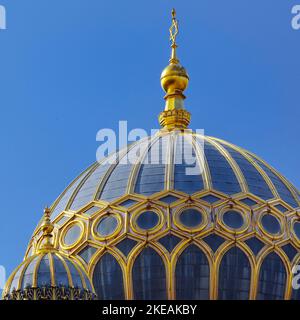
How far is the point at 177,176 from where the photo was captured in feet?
197

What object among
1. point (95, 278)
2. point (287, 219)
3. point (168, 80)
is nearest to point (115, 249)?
point (95, 278)

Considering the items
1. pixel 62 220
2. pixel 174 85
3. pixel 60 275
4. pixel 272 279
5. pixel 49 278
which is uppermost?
pixel 174 85

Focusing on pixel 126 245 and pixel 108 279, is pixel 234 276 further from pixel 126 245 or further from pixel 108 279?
pixel 108 279

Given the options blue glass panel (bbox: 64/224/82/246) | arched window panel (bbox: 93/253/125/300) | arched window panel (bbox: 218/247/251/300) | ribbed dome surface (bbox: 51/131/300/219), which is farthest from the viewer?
ribbed dome surface (bbox: 51/131/300/219)

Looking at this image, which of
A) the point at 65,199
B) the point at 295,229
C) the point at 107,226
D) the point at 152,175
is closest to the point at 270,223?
the point at 295,229

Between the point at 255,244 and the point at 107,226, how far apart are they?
3.91 m

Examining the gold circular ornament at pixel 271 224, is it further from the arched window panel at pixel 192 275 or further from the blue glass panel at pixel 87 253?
the blue glass panel at pixel 87 253

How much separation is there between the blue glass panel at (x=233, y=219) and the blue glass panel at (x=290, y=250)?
130cm

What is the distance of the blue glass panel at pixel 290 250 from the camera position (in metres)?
58.7

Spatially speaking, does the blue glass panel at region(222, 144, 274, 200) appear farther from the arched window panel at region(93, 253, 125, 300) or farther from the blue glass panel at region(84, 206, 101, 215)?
the arched window panel at region(93, 253, 125, 300)

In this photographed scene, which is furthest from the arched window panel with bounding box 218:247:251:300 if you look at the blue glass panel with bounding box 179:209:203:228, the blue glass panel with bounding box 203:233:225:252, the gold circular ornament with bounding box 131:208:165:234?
the gold circular ornament with bounding box 131:208:165:234

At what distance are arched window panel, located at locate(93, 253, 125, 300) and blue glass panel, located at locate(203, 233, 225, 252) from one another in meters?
2.39

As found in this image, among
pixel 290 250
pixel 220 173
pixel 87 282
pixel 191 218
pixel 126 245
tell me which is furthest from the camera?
pixel 220 173

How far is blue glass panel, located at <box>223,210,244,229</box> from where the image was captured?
192ft
